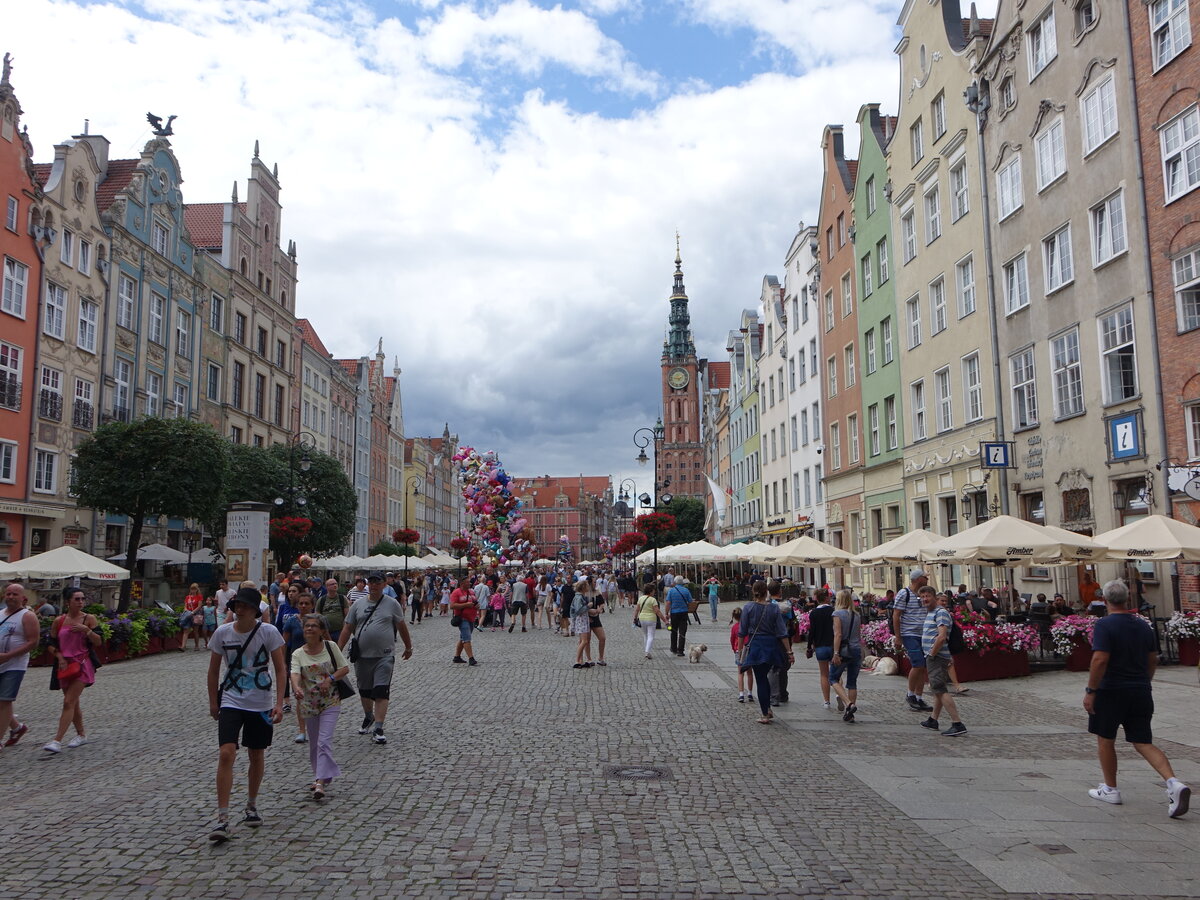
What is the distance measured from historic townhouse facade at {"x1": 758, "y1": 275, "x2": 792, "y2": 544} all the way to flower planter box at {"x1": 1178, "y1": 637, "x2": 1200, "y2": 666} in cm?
2912

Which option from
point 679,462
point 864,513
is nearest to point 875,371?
point 864,513

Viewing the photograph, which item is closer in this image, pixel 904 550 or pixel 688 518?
pixel 904 550

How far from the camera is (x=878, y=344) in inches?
1328

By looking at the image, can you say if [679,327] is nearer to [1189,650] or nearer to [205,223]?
[205,223]

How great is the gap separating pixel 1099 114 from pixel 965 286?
7184 mm

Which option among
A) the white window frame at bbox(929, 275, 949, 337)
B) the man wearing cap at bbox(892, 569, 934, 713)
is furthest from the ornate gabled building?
the man wearing cap at bbox(892, 569, 934, 713)

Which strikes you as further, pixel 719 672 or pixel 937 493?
pixel 937 493

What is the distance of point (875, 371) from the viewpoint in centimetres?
3422

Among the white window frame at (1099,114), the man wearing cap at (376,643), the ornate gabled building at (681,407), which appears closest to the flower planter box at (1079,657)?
the white window frame at (1099,114)

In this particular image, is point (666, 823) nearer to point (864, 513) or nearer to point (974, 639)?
point (974, 639)

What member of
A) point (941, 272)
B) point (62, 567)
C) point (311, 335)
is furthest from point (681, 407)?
point (62, 567)

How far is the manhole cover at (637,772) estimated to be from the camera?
8.45 metres

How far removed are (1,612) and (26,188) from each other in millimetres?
25266

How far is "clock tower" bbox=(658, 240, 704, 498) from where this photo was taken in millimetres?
141625
